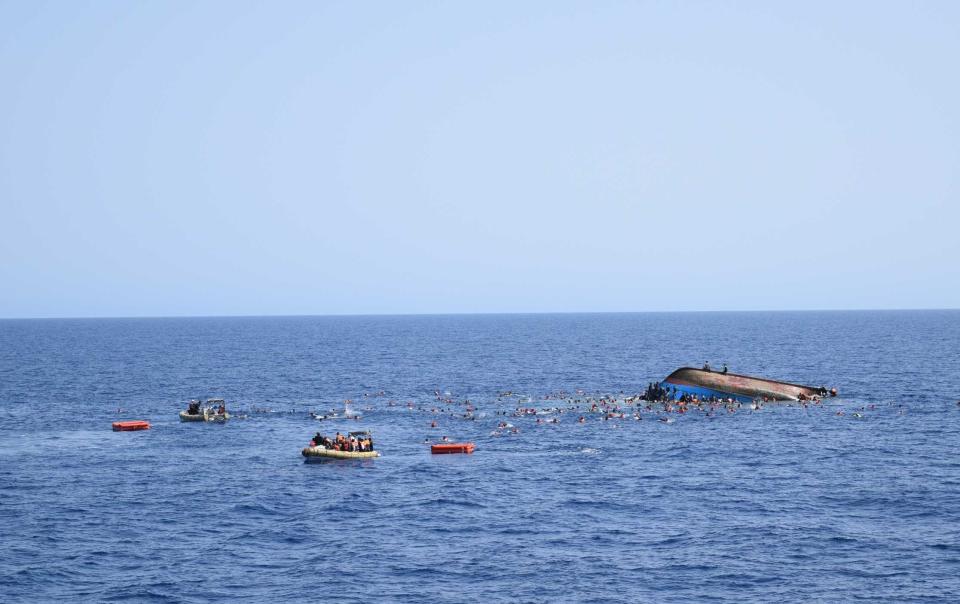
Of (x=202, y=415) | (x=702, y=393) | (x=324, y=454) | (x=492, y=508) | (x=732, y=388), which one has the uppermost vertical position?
(x=732, y=388)

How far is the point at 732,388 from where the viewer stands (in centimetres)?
12375

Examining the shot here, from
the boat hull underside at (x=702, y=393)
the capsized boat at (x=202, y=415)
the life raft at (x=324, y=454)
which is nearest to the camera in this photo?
the life raft at (x=324, y=454)

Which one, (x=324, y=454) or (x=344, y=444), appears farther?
(x=344, y=444)

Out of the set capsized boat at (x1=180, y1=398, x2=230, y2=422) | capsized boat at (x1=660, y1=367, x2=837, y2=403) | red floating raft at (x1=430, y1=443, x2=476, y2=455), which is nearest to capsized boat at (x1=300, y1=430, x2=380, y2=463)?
red floating raft at (x1=430, y1=443, x2=476, y2=455)

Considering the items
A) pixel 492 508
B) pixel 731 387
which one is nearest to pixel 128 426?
pixel 492 508

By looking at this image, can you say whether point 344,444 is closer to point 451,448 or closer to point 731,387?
point 451,448

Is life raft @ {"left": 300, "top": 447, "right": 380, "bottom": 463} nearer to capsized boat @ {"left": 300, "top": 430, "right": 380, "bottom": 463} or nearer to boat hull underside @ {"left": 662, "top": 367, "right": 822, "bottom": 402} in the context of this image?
capsized boat @ {"left": 300, "top": 430, "right": 380, "bottom": 463}

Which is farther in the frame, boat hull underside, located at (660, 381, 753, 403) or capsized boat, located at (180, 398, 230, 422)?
boat hull underside, located at (660, 381, 753, 403)

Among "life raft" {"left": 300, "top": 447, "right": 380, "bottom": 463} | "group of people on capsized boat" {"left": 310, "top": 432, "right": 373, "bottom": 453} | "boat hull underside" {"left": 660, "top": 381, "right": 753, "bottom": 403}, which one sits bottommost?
"life raft" {"left": 300, "top": 447, "right": 380, "bottom": 463}

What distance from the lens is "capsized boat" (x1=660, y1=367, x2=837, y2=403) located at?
12331 centimetres

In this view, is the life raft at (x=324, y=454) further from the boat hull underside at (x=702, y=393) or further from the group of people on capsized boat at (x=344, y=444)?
the boat hull underside at (x=702, y=393)

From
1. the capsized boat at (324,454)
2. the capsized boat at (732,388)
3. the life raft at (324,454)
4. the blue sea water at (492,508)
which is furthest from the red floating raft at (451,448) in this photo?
the capsized boat at (732,388)

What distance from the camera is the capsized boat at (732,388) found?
4855 inches

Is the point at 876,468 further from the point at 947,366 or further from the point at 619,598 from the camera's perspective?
the point at 947,366
